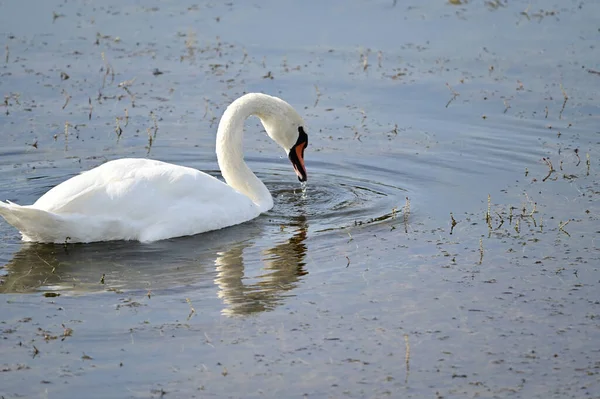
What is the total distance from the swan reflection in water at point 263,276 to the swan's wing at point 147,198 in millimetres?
529

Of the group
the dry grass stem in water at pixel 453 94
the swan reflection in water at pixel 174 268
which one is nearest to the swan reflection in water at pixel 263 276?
the swan reflection in water at pixel 174 268

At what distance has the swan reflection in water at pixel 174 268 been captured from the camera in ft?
25.2

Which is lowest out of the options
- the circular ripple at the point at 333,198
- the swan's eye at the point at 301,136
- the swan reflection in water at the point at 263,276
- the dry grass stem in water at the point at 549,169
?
the swan reflection in water at the point at 263,276

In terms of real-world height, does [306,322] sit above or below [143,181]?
below

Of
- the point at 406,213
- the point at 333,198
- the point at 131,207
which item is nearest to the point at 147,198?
the point at 131,207

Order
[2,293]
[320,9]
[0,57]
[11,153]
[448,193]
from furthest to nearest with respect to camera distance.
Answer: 1. [320,9]
2. [0,57]
3. [11,153]
4. [448,193]
5. [2,293]

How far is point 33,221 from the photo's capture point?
8.48 m

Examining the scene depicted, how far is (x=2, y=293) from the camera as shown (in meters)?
7.62

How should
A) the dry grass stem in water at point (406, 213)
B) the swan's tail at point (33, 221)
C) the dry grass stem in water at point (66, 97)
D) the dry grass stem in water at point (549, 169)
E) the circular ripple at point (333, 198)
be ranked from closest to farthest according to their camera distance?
1. the swan's tail at point (33, 221)
2. the dry grass stem in water at point (406, 213)
3. the circular ripple at point (333, 198)
4. the dry grass stem in water at point (549, 169)
5. the dry grass stem in water at point (66, 97)

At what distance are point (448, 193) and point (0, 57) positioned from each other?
7211mm

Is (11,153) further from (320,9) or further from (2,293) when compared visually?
(320,9)

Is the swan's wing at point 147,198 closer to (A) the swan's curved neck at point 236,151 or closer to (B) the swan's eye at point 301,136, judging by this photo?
(A) the swan's curved neck at point 236,151

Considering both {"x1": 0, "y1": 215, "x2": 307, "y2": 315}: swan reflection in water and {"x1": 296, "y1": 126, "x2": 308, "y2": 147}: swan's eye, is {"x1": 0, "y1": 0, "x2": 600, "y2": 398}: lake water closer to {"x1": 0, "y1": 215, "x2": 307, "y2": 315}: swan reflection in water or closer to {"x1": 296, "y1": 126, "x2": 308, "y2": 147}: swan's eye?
{"x1": 0, "y1": 215, "x2": 307, "y2": 315}: swan reflection in water

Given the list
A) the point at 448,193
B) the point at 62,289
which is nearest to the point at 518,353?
the point at 62,289
